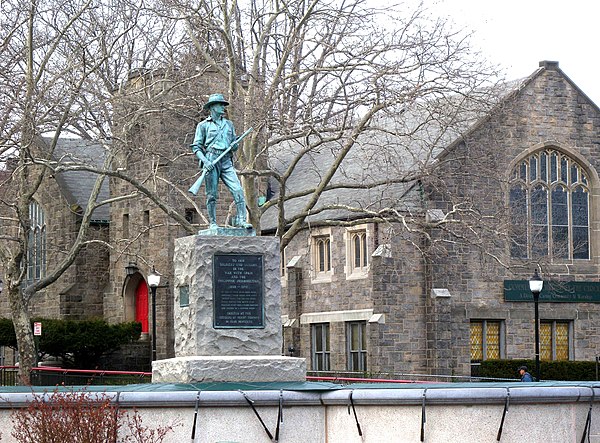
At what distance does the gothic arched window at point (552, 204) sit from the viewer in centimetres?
3906

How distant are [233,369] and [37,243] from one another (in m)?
32.0

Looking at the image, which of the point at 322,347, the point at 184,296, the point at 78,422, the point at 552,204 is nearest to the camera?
Result: the point at 78,422

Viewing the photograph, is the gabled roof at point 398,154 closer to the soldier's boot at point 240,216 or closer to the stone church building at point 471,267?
the stone church building at point 471,267

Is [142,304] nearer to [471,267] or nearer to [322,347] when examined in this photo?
[322,347]

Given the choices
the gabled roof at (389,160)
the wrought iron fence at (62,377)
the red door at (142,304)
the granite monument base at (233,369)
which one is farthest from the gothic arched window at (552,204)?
the granite monument base at (233,369)

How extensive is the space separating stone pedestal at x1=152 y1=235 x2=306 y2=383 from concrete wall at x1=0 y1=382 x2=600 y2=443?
76.9 inches

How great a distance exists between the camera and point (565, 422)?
15.8m

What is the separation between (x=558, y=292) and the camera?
129ft

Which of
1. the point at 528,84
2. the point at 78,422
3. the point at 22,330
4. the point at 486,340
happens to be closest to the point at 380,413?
the point at 78,422

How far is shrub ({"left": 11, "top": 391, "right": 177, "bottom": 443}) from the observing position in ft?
48.4

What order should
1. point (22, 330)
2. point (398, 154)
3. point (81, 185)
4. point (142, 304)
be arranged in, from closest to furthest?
point (398, 154)
point (22, 330)
point (142, 304)
point (81, 185)

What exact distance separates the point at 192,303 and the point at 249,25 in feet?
56.2

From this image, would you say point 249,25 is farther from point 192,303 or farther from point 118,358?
point 192,303

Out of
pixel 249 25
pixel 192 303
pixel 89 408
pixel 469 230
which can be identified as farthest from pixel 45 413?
pixel 249 25
